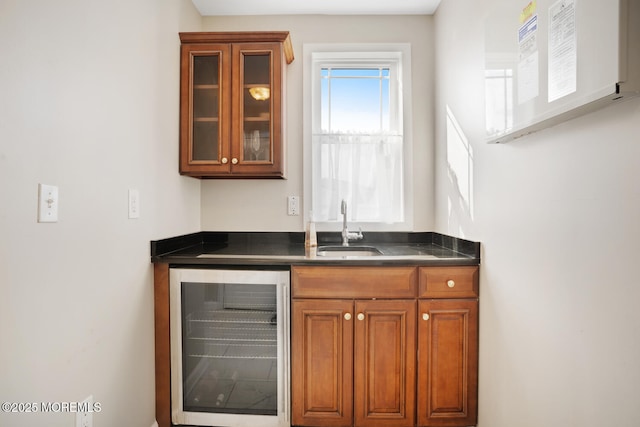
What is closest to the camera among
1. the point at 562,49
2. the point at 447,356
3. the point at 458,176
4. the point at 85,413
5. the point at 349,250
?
the point at 562,49

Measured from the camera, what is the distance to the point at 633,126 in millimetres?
821

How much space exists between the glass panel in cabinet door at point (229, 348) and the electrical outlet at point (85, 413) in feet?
1.69

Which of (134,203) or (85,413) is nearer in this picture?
(85,413)

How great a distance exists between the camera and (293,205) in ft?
7.68

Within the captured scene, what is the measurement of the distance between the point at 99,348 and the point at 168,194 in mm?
844

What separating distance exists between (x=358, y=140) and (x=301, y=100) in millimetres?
492

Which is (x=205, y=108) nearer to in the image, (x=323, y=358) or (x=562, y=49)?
(x=323, y=358)

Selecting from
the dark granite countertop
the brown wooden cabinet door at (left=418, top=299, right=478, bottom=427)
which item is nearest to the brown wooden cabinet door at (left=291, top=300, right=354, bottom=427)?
the dark granite countertop

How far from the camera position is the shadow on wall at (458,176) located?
5.78 feet

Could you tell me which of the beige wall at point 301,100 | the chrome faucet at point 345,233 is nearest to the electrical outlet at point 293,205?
the beige wall at point 301,100

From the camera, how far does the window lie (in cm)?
236

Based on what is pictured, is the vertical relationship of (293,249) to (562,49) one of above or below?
below

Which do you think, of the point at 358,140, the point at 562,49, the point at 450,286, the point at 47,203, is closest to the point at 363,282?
the point at 450,286

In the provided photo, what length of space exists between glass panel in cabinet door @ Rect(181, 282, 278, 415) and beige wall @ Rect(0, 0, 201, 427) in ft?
0.67
